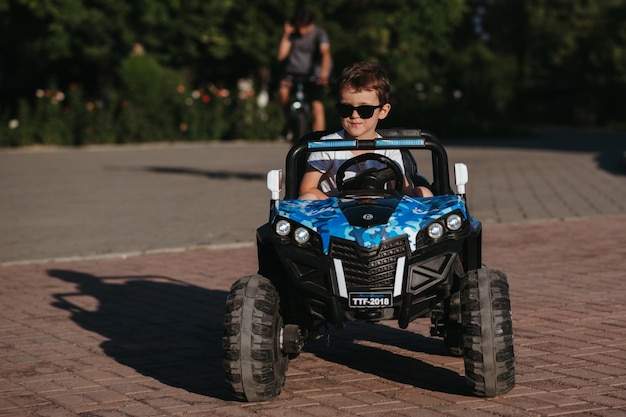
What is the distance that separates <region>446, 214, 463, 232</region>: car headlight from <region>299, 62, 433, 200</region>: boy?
2.11ft

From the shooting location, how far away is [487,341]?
17.1 ft

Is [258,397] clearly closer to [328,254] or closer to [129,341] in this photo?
[328,254]

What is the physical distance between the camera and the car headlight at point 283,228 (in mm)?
5383

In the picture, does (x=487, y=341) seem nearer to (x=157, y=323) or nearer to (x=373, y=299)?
(x=373, y=299)

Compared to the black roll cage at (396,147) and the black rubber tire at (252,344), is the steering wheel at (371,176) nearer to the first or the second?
the black roll cage at (396,147)

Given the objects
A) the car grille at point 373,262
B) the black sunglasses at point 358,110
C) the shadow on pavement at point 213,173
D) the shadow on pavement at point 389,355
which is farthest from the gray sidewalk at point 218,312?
the black sunglasses at point 358,110

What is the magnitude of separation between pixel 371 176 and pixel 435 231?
0.63 metres

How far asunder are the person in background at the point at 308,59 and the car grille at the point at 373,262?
9.76 metres

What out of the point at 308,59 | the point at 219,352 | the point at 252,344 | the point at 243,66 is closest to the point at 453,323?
the point at 252,344

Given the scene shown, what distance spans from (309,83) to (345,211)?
9.85m

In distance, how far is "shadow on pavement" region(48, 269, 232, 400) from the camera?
6.22 meters

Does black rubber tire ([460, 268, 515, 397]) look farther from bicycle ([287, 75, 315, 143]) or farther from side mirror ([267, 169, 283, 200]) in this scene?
bicycle ([287, 75, 315, 143])

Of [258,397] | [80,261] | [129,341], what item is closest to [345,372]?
[258,397]

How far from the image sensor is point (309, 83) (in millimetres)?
15188
